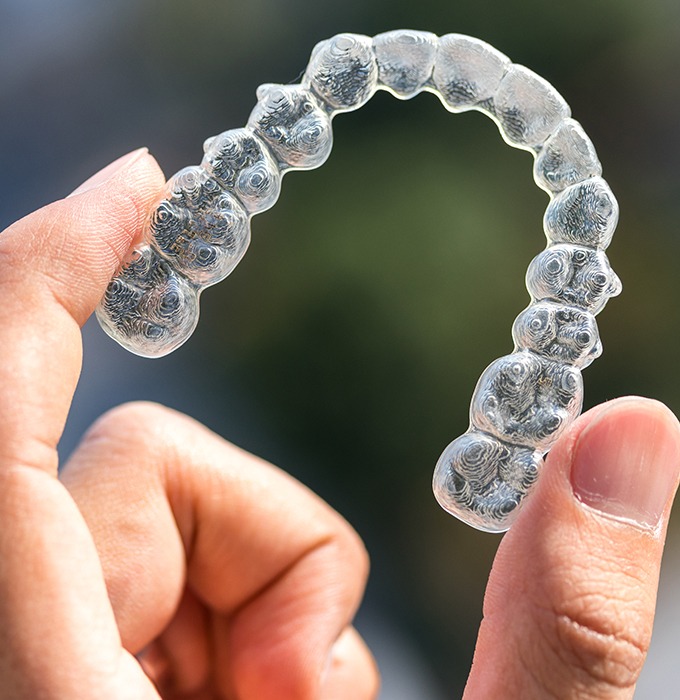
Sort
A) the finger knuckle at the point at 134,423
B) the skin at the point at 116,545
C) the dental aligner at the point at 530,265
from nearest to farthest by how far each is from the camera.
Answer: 1. the skin at the point at 116,545
2. the dental aligner at the point at 530,265
3. the finger knuckle at the point at 134,423

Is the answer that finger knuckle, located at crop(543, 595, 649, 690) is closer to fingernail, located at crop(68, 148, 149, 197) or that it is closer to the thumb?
the thumb

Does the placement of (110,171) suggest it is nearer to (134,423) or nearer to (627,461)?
(134,423)

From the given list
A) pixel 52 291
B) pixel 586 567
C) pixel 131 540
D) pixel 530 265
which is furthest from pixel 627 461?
pixel 131 540

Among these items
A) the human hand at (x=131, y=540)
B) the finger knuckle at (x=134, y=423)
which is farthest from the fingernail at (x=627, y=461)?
the finger knuckle at (x=134, y=423)

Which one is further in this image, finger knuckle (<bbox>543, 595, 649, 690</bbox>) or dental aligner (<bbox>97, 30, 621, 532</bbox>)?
dental aligner (<bbox>97, 30, 621, 532</bbox>)

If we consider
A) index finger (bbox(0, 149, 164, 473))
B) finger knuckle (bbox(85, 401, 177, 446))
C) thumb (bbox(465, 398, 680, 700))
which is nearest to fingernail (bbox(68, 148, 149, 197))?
index finger (bbox(0, 149, 164, 473))

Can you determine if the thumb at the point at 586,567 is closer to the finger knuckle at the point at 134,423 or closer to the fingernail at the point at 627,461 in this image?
the fingernail at the point at 627,461

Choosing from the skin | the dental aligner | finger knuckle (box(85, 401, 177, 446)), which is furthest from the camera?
finger knuckle (box(85, 401, 177, 446))
